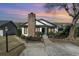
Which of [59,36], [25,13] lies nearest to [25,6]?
[25,13]

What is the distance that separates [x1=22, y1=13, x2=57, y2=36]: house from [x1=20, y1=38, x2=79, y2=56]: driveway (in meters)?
0.14

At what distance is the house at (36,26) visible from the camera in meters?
8.53

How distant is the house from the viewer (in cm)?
853

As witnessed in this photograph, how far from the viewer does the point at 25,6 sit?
336 inches

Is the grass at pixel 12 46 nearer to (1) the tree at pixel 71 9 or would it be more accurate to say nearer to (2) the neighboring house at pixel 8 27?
(2) the neighboring house at pixel 8 27

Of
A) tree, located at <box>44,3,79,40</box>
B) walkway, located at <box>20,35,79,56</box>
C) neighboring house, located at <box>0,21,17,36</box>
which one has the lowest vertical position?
walkway, located at <box>20,35,79,56</box>

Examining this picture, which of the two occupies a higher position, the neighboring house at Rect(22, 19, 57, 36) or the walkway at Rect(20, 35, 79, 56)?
the neighboring house at Rect(22, 19, 57, 36)

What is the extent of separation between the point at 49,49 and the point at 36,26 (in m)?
0.36

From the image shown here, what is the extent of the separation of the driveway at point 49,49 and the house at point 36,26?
14 centimetres

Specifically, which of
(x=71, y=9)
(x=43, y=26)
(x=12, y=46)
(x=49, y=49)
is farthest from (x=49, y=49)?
(x=71, y=9)

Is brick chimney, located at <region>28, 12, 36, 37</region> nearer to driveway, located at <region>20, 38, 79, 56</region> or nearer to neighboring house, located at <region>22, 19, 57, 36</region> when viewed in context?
neighboring house, located at <region>22, 19, 57, 36</region>

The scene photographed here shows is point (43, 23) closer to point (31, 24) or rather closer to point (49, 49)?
point (31, 24)

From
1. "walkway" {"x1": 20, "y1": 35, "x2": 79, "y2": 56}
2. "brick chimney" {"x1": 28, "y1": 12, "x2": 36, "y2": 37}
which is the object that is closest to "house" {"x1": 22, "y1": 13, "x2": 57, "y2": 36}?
"brick chimney" {"x1": 28, "y1": 12, "x2": 36, "y2": 37}

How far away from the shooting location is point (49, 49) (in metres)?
8.56
